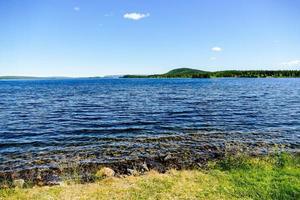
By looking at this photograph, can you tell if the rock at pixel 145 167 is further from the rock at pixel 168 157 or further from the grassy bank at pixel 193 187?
the grassy bank at pixel 193 187

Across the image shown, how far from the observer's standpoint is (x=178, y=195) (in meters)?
10.5

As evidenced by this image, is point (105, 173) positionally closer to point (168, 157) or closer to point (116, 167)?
point (116, 167)

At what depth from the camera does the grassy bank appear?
34.4 feet

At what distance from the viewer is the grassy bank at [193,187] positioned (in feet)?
34.4

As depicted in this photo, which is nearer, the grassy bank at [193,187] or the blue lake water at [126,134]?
the grassy bank at [193,187]

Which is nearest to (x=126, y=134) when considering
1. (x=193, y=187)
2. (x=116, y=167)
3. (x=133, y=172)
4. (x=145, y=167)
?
(x=116, y=167)

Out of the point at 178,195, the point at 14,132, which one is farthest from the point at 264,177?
the point at 14,132

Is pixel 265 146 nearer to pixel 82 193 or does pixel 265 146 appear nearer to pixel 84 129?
pixel 82 193

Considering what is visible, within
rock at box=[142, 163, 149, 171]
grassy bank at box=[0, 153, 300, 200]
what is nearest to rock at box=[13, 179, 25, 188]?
grassy bank at box=[0, 153, 300, 200]

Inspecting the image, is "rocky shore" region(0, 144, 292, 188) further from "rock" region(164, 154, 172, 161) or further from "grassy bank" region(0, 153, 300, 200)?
"grassy bank" region(0, 153, 300, 200)

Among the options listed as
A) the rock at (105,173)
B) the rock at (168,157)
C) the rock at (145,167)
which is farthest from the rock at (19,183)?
the rock at (168,157)

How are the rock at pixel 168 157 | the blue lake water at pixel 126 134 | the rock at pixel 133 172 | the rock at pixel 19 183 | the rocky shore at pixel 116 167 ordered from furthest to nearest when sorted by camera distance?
the blue lake water at pixel 126 134 → the rock at pixel 168 157 → the rock at pixel 133 172 → the rocky shore at pixel 116 167 → the rock at pixel 19 183

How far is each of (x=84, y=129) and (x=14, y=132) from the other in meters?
6.19

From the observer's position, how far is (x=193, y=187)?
1126 centimetres
